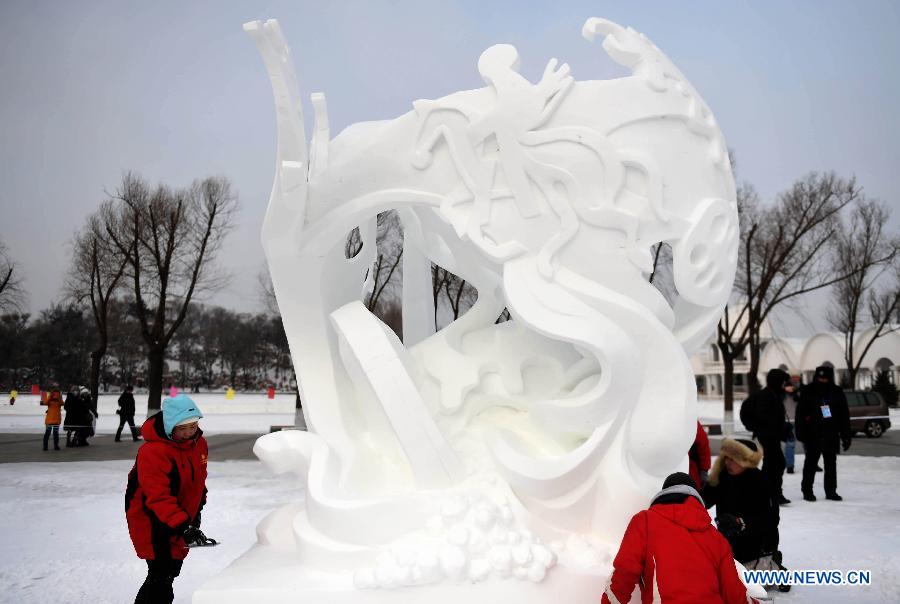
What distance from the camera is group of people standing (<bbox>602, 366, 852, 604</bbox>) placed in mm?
2590

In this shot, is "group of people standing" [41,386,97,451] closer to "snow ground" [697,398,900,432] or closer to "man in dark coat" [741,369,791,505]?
"man in dark coat" [741,369,791,505]

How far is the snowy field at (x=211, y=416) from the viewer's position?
19.3 meters

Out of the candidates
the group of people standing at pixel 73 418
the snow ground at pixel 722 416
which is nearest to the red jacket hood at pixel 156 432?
the group of people standing at pixel 73 418

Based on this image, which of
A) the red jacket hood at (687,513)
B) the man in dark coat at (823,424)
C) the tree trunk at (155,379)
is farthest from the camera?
the tree trunk at (155,379)

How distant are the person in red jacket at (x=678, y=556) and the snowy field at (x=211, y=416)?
16347 mm

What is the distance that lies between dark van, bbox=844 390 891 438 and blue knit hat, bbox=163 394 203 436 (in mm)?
16201

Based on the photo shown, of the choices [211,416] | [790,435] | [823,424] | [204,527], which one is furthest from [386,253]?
[211,416]

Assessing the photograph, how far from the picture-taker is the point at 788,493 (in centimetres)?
838

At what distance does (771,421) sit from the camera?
22.5 feet

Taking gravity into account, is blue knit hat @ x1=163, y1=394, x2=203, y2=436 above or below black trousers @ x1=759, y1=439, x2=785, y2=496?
above

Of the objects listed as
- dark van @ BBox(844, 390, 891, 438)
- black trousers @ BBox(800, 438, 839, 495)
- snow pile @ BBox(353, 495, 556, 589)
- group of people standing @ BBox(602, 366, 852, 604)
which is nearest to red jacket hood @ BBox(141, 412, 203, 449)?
snow pile @ BBox(353, 495, 556, 589)

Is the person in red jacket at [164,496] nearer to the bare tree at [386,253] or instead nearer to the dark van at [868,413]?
the bare tree at [386,253]

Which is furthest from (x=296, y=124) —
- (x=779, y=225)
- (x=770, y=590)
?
(x=779, y=225)

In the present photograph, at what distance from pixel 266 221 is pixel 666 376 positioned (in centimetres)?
261
